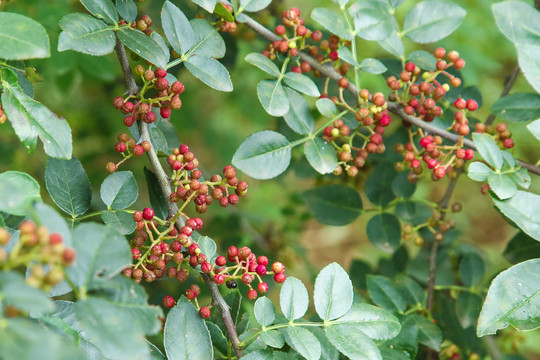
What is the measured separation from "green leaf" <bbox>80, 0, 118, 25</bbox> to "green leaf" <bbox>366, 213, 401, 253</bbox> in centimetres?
91

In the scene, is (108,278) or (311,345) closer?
(108,278)

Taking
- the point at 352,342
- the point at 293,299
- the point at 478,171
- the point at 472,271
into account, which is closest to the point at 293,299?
the point at 293,299

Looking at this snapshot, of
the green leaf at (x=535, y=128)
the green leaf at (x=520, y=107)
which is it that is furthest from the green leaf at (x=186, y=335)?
the green leaf at (x=520, y=107)

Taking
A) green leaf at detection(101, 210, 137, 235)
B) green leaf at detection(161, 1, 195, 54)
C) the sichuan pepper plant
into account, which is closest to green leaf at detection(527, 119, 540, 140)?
the sichuan pepper plant

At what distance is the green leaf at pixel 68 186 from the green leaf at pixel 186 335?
0.95ft

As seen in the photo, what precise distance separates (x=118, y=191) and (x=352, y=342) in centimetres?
54

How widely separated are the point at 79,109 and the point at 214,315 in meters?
2.32

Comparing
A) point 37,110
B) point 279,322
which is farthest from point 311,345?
point 37,110

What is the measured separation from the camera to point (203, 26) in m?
1.16

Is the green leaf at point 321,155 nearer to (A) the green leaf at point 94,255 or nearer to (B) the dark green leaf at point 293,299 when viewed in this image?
(B) the dark green leaf at point 293,299

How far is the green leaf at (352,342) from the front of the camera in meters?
0.92

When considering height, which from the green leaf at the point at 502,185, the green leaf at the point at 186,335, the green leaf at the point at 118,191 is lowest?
the green leaf at the point at 186,335

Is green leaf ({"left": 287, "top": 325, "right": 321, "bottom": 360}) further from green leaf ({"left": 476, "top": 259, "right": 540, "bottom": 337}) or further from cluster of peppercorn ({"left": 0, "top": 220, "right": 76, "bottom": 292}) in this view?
cluster of peppercorn ({"left": 0, "top": 220, "right": 76, "bottom": 292})

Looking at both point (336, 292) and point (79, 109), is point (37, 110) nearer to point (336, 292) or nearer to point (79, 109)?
point (336, 292)
